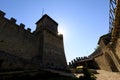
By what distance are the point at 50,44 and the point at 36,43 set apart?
2.73m

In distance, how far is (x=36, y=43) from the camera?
69.3 feet

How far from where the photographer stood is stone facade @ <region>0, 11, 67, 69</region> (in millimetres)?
16312

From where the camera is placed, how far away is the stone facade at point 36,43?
16.3m

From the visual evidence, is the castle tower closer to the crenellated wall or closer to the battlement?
the crenellated wall

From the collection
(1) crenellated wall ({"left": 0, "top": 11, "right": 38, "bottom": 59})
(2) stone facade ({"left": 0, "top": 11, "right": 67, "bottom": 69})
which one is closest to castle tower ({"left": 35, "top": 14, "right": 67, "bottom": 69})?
(2) stone facade ({"left": 0, "top": 11, "right": 67, "bottom": 69})

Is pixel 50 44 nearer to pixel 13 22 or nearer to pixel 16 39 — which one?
pixel 16 39

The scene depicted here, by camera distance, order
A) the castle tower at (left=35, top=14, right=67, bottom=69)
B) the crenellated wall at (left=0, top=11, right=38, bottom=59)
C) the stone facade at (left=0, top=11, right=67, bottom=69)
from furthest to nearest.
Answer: the castle tower at (left=35, top=14, right=67, bottom=69), the stone facade at (left=0, top=11, right=67, bottom=69), the crenellated wall at (left=0, top=11, right=38, bottom=59)

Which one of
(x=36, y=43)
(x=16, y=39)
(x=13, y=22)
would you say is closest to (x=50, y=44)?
(x=36, y=43)

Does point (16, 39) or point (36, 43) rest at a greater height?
point (36, 43)

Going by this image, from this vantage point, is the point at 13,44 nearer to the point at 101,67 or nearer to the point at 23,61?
the point at 23,61

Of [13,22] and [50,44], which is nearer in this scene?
[13,22]

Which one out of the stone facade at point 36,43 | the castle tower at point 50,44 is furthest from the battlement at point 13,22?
the castle tower at point 50,44

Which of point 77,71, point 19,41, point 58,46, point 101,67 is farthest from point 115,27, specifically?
point 19,41

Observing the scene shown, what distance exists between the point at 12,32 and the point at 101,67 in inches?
698
